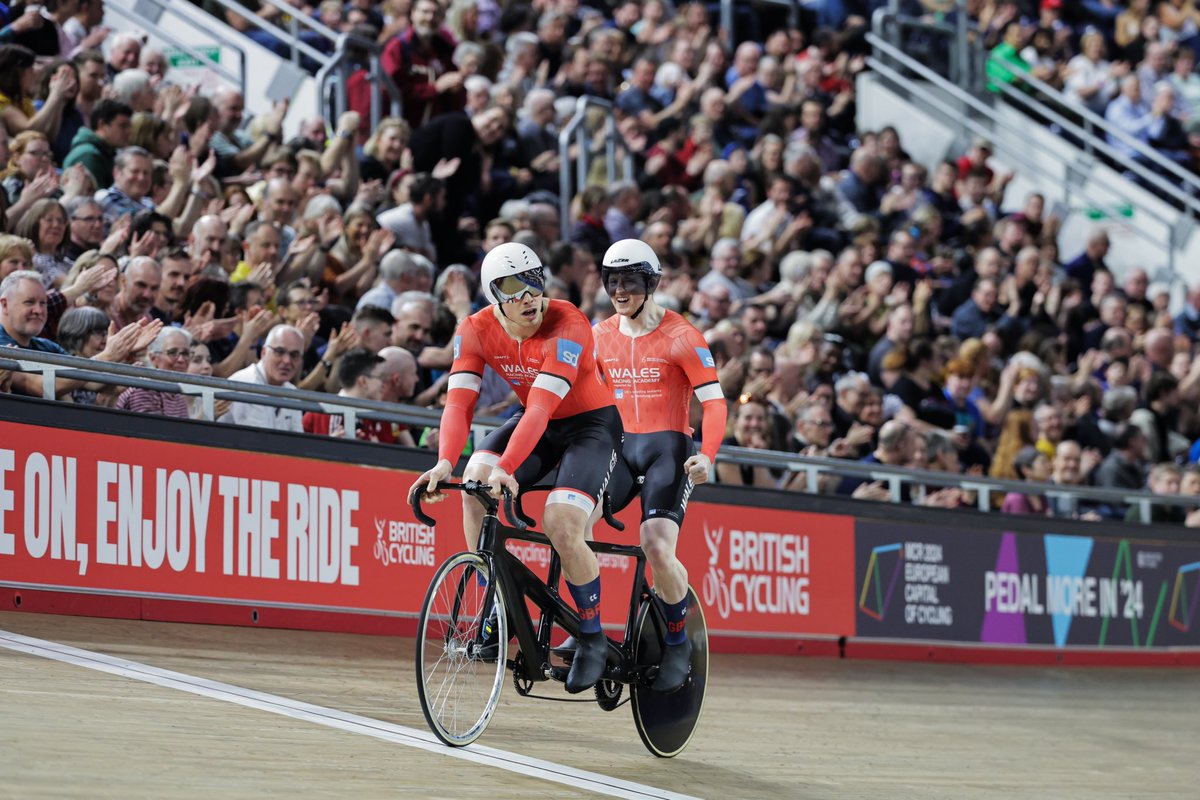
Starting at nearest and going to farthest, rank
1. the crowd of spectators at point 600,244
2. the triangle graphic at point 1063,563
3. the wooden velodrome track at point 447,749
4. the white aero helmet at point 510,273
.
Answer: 1. the wooden velodrome track at point 447,749
2. the white aero helmet at point 510,273
3. the crowd of spectators at point 600,244
4. the triangle graphic at point 1063,563

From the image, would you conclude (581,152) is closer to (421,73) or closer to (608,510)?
(421,73)

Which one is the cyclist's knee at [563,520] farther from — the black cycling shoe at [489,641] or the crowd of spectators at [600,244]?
the crowd of spectators at [600,244]

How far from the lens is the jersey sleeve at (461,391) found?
679cm

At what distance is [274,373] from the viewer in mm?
9375

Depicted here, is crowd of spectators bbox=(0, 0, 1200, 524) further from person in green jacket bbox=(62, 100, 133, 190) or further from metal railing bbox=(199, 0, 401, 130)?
metal railing bbox=(199, 0, 401, 130)

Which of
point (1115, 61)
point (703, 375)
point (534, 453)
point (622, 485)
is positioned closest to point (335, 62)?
point (703, 375)

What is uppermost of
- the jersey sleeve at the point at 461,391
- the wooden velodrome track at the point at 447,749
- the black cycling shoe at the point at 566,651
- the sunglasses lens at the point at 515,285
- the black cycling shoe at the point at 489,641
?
the sunglasses lens at the point at 515,285

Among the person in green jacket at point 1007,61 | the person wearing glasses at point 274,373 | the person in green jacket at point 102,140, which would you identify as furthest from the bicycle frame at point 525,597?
the person in green jacket at point 1007,61

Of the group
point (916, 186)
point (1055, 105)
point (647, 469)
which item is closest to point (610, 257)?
point (647, 469)

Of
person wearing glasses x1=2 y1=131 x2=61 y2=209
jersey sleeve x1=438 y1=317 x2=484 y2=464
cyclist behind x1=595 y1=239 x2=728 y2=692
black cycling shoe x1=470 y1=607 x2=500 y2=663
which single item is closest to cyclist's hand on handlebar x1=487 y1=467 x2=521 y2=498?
jersey sleeve x1=438 y1=317 x2=484 y2=464

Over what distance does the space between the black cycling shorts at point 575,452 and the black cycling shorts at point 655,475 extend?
0.28 m

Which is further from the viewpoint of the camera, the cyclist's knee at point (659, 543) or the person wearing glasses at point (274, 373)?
the person wearing glasses at point (274, 373)

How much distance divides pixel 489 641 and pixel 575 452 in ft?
2.68

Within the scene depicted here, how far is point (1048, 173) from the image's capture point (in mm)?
19406
